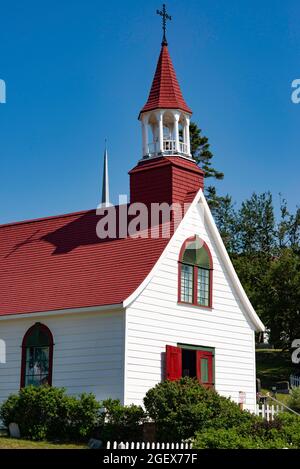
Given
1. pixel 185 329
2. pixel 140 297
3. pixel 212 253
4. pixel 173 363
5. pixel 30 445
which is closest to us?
pixel 30 445

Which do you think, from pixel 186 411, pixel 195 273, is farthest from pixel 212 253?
pixel 186 411

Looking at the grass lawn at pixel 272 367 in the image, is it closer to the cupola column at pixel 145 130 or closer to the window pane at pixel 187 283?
the window pane at pixel 187 283

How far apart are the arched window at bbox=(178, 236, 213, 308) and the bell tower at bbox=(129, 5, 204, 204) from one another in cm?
179

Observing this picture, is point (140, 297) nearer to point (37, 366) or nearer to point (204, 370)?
point (204, 370)

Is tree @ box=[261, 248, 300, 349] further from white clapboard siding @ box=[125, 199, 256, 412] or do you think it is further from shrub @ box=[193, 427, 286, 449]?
shrub @ box=[193, 427, 286, 449]

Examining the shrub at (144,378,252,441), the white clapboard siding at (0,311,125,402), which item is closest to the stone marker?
the shrub at (144,378,252,441)

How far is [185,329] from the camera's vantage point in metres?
25.5

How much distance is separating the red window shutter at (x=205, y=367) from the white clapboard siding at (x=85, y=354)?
11.5 feet

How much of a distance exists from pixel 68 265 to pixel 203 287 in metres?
4.69

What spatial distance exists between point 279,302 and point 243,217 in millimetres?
18778

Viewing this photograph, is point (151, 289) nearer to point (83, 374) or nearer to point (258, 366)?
point (83, 374)

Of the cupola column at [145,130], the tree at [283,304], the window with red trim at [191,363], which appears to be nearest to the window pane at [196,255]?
the window with red trim at [191,363]

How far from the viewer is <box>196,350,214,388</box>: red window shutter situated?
25.5 meters

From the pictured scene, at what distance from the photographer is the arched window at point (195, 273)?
26.0m
